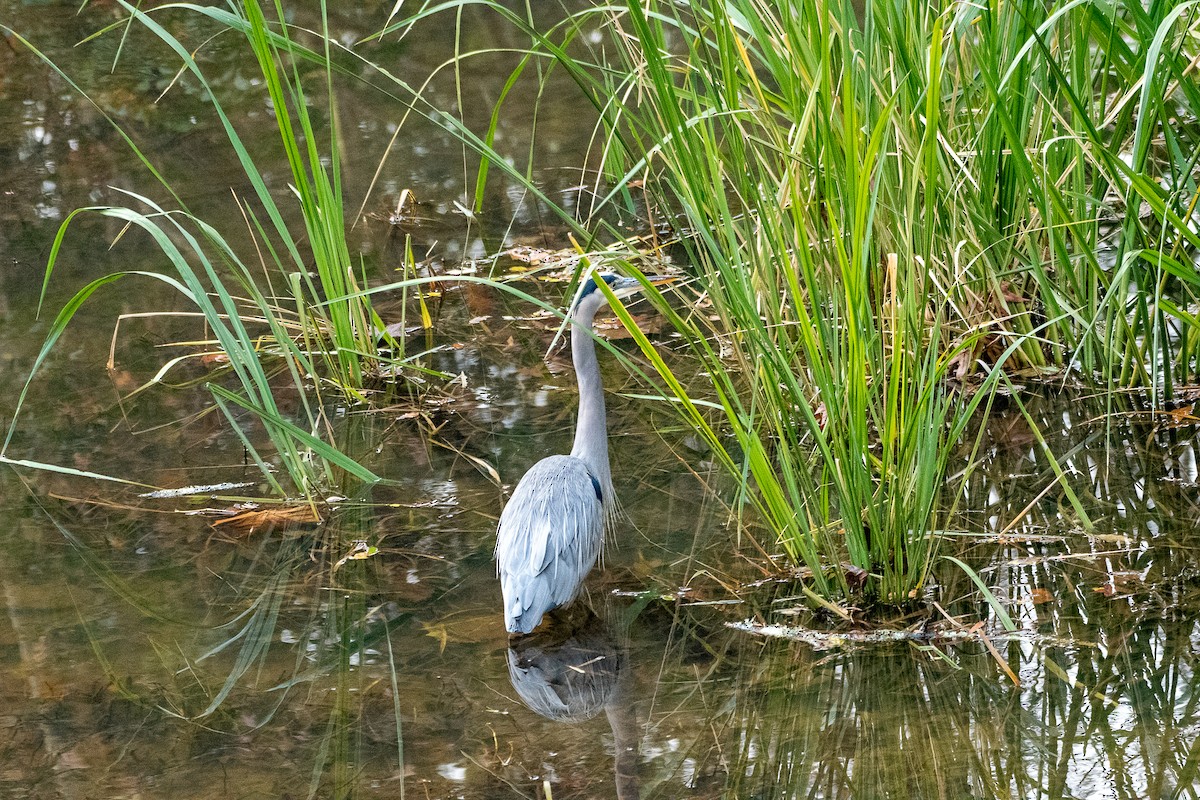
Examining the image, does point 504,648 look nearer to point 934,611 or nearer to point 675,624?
point 675,624

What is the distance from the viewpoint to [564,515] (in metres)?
3.18

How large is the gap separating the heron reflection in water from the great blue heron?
0.09 m

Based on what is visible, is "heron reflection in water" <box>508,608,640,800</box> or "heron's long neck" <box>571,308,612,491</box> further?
"heron's long neck" <box>571,308,612,491</box>

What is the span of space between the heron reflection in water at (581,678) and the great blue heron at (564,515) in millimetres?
91

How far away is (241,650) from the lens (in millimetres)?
3088

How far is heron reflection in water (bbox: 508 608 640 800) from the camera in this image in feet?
8.89

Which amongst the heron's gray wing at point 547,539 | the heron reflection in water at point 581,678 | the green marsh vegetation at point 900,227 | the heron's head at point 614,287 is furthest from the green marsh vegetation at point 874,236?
the heron reflection in water at point 581,678

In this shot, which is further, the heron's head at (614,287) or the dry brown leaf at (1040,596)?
the heron's head at (614,287)

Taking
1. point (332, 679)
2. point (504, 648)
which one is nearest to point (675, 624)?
point (504, 648)

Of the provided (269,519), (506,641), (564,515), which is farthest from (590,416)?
(269,519)

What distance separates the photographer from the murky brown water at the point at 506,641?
2.54 metres

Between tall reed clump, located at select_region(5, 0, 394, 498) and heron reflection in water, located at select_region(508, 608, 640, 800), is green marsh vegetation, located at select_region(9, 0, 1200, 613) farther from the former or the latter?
heron reflection in water, located at select_region(508, 608, 640, 800)

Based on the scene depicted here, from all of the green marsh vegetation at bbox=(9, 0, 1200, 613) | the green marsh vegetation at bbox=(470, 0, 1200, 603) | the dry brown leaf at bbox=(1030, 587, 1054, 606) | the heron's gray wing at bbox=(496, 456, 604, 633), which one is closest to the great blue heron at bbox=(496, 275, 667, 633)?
the heron's gray wing at bbox=(496, 456, 604, 633)

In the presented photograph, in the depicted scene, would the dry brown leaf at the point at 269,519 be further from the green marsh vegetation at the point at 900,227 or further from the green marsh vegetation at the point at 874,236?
the green marsh vegetation at the point at 900,227
